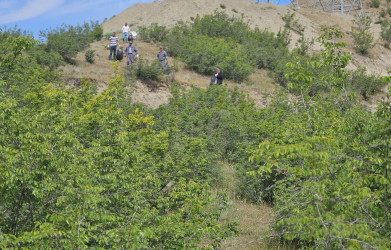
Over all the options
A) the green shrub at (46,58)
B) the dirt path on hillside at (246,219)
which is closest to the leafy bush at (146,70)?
the green shrub at (46,58)

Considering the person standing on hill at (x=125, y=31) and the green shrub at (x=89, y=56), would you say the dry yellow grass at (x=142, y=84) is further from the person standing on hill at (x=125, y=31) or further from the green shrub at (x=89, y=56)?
the person standing on hill at (x=125, y=31)

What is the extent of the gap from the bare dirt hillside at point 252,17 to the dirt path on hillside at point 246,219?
83.6ft

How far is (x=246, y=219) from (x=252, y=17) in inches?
1289

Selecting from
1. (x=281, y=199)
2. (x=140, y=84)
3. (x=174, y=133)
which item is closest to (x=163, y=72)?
(x=140, y=84)

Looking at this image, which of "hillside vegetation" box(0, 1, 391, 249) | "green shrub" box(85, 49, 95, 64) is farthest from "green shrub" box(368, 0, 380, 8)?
"hillside vegetation" box(0, 1, 391, 249)

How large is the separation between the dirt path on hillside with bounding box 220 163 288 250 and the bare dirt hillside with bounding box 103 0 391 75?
25.5 meters

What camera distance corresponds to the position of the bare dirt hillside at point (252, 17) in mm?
36250

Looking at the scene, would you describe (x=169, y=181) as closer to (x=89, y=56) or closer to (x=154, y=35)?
(x=89, y=56)

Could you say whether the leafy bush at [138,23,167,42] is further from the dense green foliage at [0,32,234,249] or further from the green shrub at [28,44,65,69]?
the dense green foliage at [0,32,234,249]

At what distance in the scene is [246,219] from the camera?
9898 mm

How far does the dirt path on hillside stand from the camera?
337 inches

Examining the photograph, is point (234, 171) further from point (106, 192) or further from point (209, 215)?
point (106, 192)

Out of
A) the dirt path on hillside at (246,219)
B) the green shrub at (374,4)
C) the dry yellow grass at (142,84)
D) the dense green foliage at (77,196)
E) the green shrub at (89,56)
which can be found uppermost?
the green shrub at (374,4)

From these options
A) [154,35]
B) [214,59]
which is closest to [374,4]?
[154,35]
